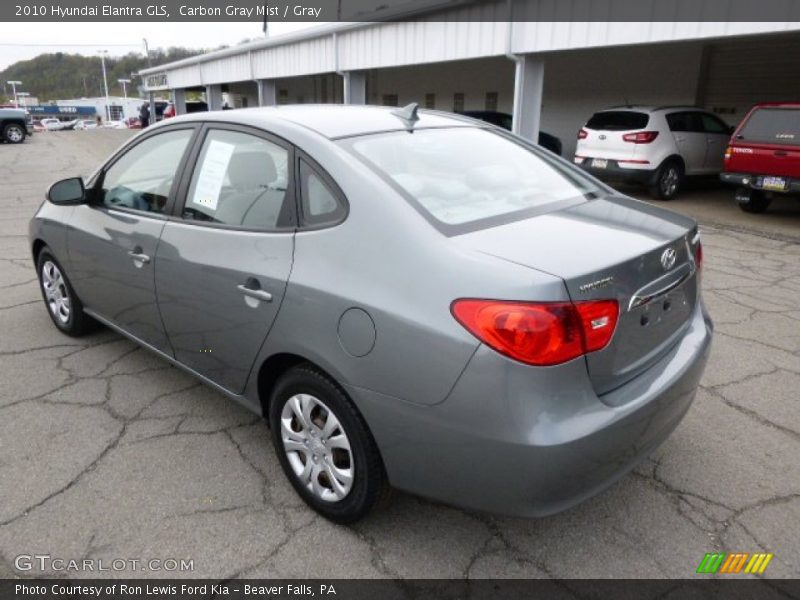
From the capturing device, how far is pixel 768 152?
866cm

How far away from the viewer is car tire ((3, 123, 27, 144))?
A: 2506 cm

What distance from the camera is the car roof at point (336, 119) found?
104 inches

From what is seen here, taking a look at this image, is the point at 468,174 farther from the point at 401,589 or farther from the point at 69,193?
the point at 69,193

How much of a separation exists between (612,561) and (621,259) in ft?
3.75

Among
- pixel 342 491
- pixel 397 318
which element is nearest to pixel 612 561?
pixel 342 491

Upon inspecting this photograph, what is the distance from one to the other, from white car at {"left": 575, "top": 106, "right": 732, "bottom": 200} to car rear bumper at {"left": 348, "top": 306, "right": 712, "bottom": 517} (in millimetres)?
9443

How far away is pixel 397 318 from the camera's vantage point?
1979 mm

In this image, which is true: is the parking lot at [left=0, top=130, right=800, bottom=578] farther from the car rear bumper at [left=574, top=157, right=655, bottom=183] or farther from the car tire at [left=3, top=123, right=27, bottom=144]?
the car tire at [left=3, top=123, right=27, bottom=144]

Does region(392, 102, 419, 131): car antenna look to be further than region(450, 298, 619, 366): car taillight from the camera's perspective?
Yes

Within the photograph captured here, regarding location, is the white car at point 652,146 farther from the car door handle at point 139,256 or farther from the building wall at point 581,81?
the car door handle at point 139,256

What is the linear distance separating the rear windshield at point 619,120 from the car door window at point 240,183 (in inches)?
375

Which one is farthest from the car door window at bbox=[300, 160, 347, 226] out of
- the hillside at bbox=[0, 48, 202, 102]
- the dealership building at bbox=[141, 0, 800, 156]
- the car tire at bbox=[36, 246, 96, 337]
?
the hillside at bbox=[0, 48, 202, 102]

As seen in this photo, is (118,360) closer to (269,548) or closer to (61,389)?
(61,389)

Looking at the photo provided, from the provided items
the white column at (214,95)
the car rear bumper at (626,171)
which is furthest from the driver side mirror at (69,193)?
the white column at (214,95)
